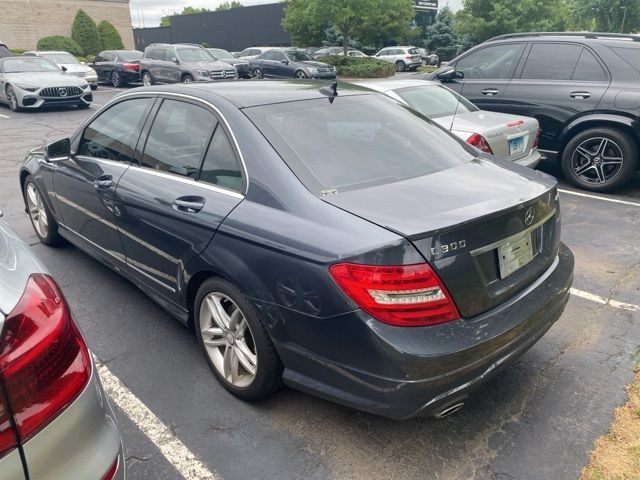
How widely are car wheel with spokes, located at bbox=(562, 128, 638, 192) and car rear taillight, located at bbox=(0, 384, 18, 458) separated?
268 inches

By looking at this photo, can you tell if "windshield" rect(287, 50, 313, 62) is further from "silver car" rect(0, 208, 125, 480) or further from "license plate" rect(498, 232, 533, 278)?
"silver car" rect(0, 208, 125, 480)

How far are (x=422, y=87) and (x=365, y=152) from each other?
3962mm

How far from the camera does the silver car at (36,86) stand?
14.1 m

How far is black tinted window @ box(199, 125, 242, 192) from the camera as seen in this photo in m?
2.79

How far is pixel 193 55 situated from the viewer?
63.2 feet

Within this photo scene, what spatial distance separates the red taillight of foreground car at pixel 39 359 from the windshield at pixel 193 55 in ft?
62.3

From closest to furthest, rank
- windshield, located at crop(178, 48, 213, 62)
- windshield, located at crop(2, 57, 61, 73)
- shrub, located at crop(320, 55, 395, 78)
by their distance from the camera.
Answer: windshield, located at crop(2, 57, 61, 73), windshield, located at crop(178, 48, 213, 62), shrub, located at crop(320, 55, 395, 78)

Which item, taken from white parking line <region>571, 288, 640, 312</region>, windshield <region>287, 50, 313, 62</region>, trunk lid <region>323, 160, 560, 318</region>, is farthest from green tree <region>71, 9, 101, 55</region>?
trunk lid <region>323, 160, 560, 318</region>

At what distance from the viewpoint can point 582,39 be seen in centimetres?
689

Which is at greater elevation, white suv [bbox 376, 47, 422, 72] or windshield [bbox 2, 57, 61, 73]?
windshield [bbox 2, 57, 61, 73]

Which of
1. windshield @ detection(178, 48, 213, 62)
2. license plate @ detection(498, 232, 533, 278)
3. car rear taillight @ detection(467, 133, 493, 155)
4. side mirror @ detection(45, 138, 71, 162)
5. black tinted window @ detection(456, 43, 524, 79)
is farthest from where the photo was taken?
windshield @ detection(178, 48, 213, 62)

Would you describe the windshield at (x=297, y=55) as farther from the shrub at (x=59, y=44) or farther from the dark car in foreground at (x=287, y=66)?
the shrub at (x=59, y=44)

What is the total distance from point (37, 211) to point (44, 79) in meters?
11.3

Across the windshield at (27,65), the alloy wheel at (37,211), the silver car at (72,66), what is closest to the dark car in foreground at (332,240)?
the alloy wheel at (37,211)
